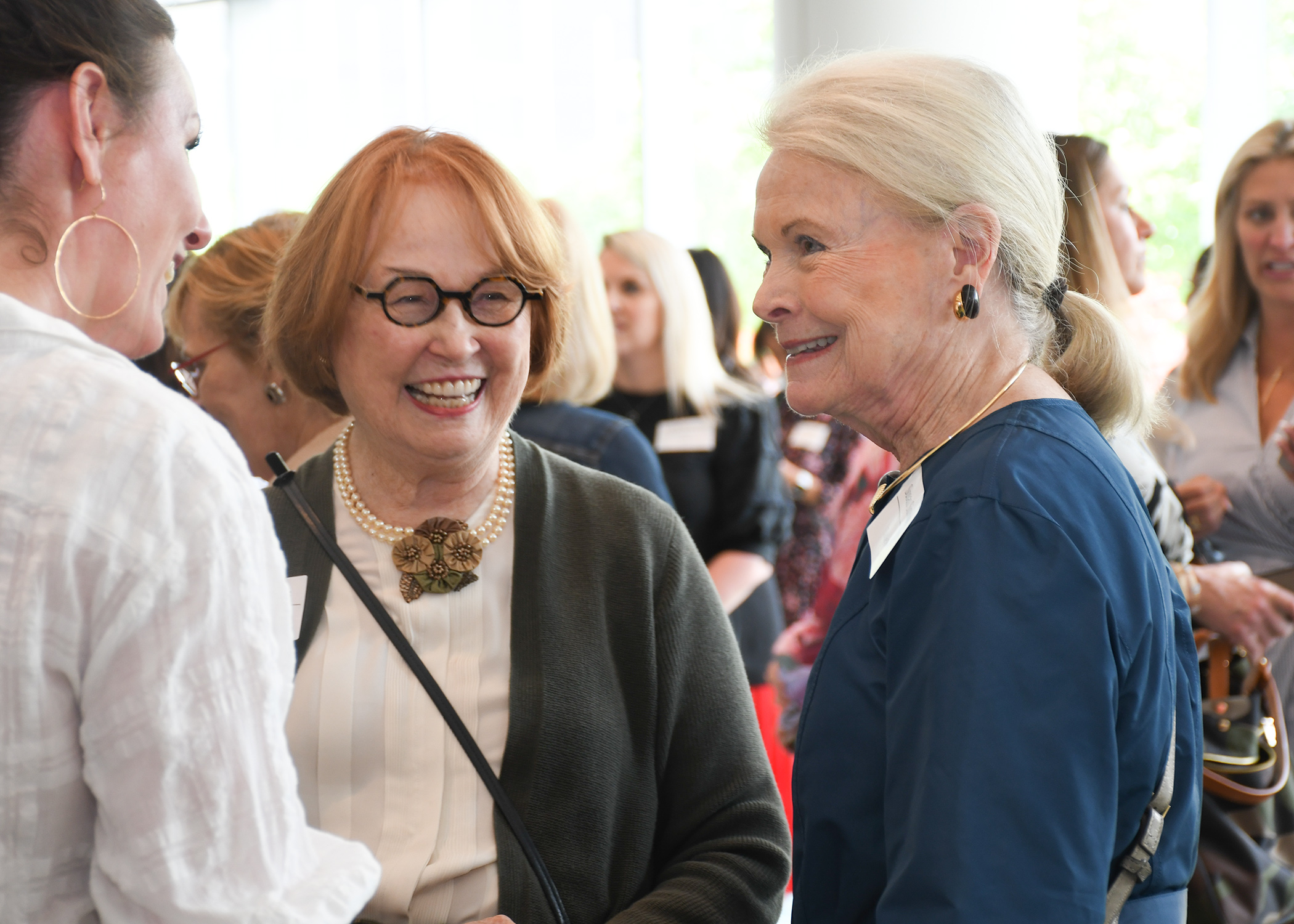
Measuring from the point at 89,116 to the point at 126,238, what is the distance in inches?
4.2

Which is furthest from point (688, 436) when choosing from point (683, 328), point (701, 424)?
point (683, 328)

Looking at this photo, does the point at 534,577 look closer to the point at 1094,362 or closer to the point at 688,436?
the point at 1094,362

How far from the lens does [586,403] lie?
3229mm

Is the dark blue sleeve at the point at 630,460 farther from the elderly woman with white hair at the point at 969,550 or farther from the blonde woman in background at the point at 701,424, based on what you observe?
the elderly woman with white hair at the point at 969,550

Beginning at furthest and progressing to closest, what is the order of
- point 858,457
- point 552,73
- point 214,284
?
point 552,73 → point 858,457 → point 214,284

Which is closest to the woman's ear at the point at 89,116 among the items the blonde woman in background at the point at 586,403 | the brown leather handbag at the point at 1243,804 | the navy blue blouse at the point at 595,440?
the blonde woman in background at the point at 586,403

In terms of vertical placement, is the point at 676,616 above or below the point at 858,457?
above

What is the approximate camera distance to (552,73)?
764cm

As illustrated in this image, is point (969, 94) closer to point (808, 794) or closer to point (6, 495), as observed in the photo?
point (808, 794)

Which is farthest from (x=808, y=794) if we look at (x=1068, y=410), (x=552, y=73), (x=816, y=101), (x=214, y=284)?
(x=552, y=73)

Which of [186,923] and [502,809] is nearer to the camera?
[186,923]

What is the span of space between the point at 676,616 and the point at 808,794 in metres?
0.41

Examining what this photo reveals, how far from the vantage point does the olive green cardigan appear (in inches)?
59.2

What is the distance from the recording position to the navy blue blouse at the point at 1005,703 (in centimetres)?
105
